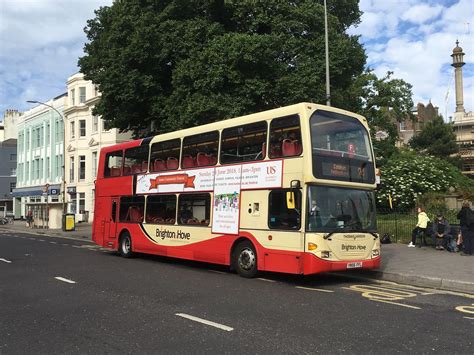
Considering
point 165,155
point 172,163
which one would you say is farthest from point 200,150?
point 165,155

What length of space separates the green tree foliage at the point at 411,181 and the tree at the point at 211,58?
9.24m

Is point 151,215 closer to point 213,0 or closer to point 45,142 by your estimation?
point 213,0

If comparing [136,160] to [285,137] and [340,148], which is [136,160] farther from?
[340,148]

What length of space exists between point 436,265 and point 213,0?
14.9 metres

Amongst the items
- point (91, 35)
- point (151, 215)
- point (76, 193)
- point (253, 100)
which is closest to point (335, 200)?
point (151, 215)

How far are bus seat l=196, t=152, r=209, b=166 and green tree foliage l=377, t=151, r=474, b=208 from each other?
656 inches

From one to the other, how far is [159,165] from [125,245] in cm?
361

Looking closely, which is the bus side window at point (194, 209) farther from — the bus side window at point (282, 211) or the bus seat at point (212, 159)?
the bus side window at point (282, 211)

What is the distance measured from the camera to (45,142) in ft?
190

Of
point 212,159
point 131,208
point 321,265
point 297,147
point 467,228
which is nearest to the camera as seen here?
point 321,265

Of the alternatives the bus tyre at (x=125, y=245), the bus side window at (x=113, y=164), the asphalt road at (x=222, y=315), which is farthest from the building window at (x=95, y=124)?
the asphalt road at (x=222, y=315)

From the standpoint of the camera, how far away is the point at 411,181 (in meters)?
30.2

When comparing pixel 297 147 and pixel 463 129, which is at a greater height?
pixel 463 129

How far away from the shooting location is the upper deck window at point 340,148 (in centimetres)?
1104
